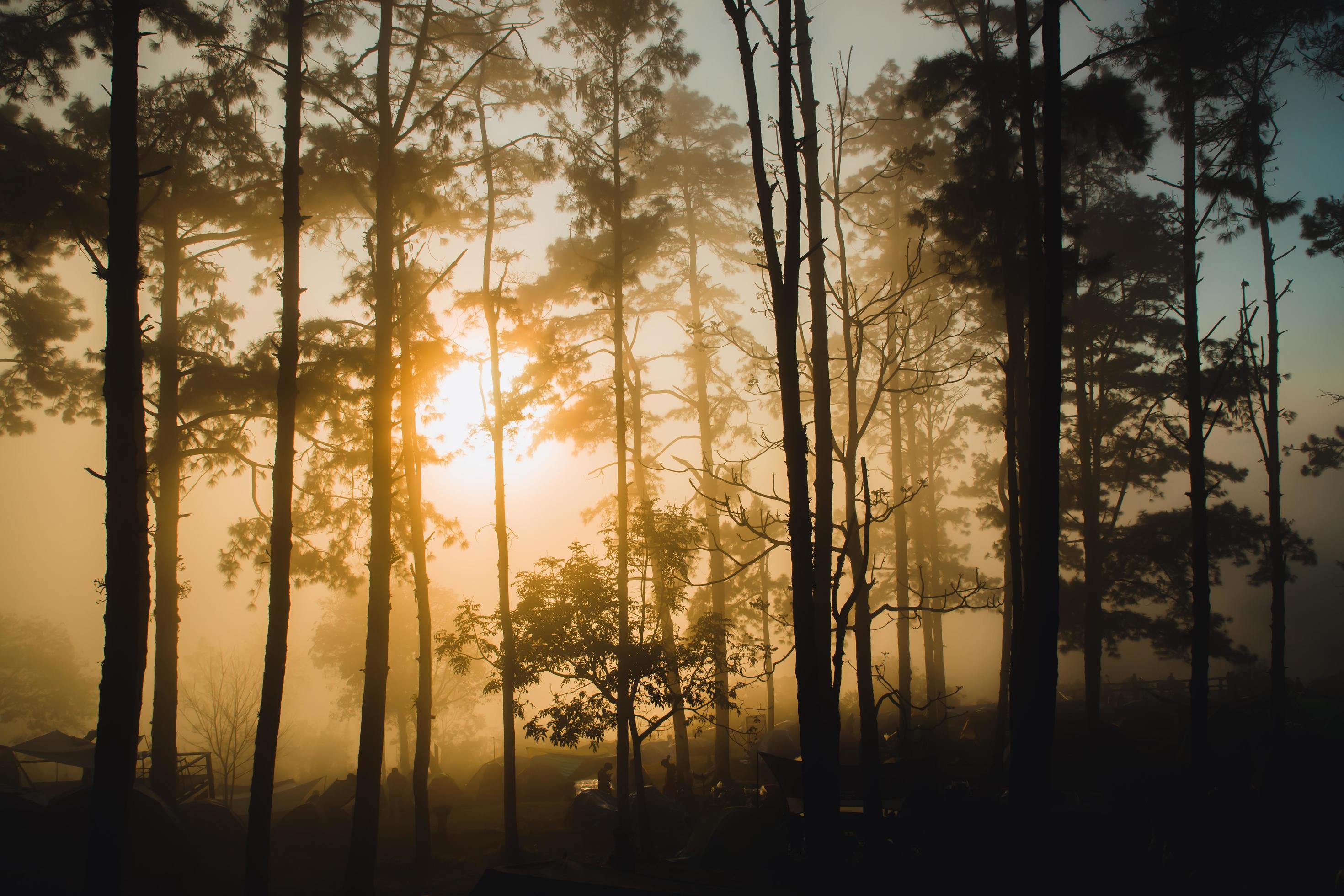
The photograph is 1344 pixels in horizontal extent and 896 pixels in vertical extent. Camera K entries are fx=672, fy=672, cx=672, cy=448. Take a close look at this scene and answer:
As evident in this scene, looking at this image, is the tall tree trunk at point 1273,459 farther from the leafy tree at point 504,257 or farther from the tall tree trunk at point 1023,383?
the leafy tree at point 504,257

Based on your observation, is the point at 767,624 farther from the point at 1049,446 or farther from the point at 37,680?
the point at 37,680

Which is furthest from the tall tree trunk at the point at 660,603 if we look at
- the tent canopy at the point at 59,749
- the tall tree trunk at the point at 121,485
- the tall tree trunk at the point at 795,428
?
the tent canopy at the point at 59,749

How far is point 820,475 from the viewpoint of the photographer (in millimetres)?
9094

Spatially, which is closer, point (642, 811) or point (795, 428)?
point (795, 428)

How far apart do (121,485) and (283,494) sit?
269 cm

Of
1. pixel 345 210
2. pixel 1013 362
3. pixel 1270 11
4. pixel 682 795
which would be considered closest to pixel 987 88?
pixel 1013 362

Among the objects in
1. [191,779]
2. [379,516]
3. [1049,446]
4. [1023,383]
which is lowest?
[191,779]

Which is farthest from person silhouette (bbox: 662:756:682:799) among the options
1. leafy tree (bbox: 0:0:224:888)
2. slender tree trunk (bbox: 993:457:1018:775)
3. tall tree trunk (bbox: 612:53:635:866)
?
leafy tree (bbox: 0:0:224:888)

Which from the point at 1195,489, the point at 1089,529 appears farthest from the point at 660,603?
the point at 1089,529

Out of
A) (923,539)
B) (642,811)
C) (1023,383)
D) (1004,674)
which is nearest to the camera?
(1023,383)

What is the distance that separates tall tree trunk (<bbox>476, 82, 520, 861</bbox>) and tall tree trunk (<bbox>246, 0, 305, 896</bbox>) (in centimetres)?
339

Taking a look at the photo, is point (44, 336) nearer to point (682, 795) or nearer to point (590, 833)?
point (590, 833)

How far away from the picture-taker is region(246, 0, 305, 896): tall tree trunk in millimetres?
8766

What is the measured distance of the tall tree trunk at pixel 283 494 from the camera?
8.77 m
